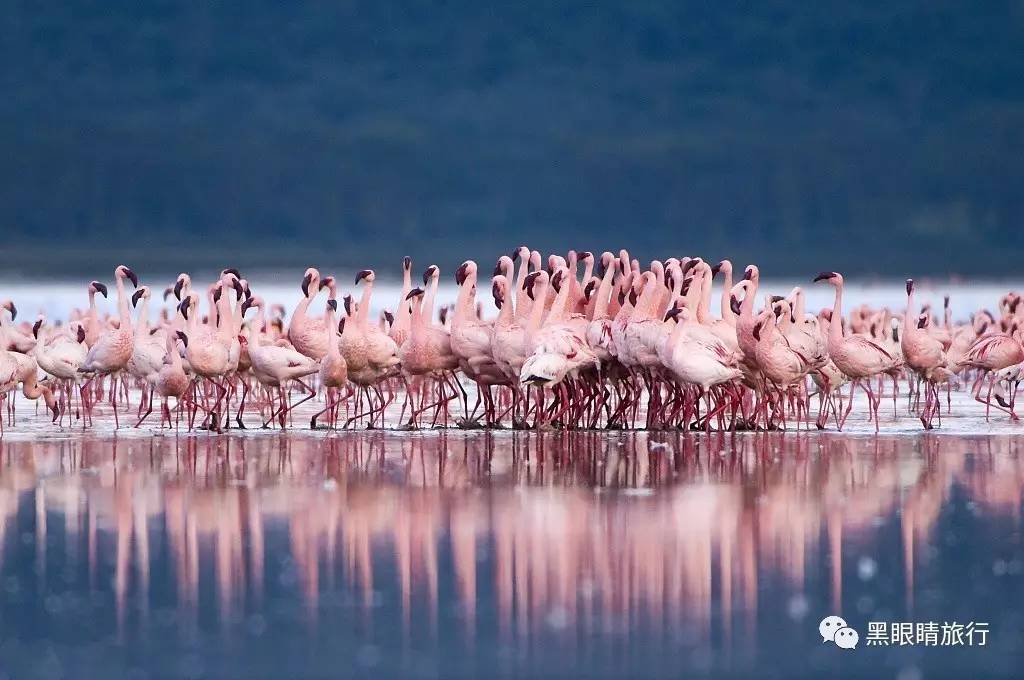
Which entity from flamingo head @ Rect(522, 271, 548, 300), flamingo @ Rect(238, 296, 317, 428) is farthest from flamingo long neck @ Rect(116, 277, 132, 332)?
flamingo head @ Rect(522, 271, 548, 300)

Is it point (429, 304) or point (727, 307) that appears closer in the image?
point (429, 304)

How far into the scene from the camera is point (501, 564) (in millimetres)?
6246

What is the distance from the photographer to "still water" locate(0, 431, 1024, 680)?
5043mm

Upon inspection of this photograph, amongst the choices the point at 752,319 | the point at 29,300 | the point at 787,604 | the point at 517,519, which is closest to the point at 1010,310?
the point at 752,319

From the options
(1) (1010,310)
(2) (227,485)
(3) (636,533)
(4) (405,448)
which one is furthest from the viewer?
(1) (1010,310)

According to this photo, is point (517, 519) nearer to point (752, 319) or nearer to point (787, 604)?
point (787, 604)

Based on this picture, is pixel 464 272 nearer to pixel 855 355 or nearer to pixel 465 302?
pixel 465 302

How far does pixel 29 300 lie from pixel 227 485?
3225cm

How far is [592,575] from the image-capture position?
605cm

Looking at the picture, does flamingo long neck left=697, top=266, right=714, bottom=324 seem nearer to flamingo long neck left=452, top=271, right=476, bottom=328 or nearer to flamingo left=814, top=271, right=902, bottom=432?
flamingo left=814, top=271, right=902, bottom=432

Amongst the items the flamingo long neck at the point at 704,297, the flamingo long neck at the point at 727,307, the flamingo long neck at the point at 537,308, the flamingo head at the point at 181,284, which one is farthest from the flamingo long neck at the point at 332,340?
the flamingo long neck at the point at 727,307

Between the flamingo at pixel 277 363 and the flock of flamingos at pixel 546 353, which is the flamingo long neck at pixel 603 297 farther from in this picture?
the flamingo at pixel 277 363

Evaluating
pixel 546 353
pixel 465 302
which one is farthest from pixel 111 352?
pixel 546 353

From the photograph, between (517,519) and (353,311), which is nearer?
(517,519)
